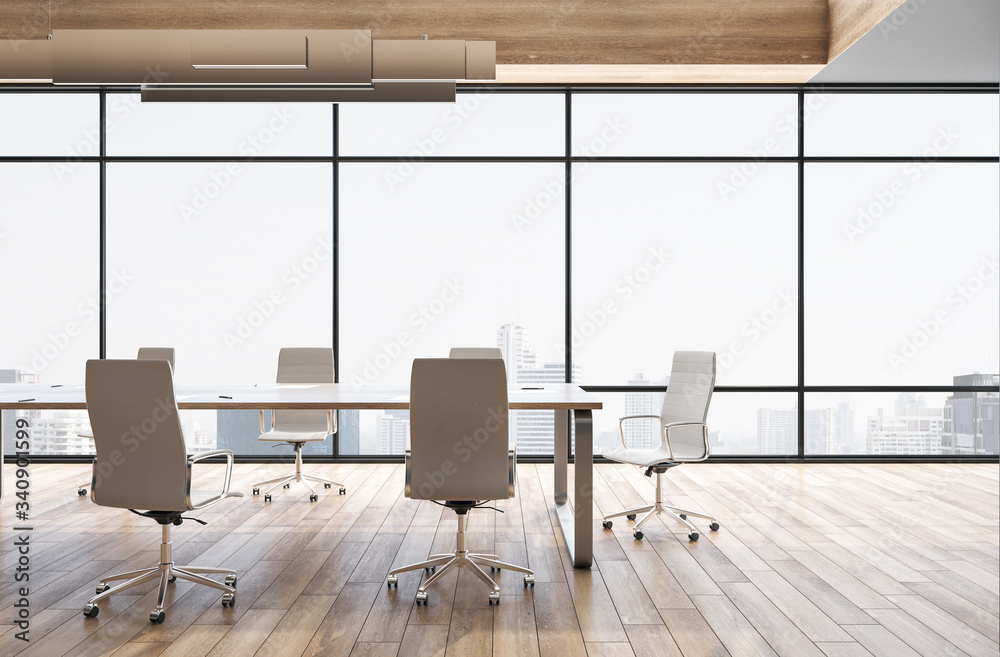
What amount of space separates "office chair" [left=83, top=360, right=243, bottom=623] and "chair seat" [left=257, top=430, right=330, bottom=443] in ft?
6.44

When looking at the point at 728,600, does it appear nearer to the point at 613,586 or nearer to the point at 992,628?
the point at 613,586

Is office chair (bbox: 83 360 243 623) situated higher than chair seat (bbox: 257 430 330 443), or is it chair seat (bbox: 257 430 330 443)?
office chair (bbox: 83 360 243 623)

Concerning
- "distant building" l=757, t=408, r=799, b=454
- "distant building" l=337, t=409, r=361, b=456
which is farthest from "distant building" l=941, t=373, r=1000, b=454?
"distant building" l=337, t=409, r=361, b=456

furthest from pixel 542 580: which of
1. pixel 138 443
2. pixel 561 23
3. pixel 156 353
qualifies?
pixel 561 23

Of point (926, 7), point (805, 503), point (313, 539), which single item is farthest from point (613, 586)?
point (926, 7)

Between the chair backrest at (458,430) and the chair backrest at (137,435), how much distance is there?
3.29 feet

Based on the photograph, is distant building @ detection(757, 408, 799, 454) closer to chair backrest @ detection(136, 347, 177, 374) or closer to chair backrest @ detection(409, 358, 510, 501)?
chair backrest @ detection(409, 358, 510, 501)

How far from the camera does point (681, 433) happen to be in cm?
424

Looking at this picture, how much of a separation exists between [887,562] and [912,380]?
10.9 ft

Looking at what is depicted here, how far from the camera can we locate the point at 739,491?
5.04 metres

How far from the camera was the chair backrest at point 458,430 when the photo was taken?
2.88 metres

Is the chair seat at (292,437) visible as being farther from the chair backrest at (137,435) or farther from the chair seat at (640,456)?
the chair seat at (640,456)

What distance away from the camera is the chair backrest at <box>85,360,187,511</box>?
2672 mm

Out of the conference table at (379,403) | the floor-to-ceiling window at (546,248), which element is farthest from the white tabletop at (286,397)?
the floor-to-ceiling window at (546,248)
